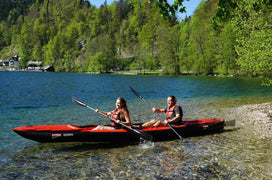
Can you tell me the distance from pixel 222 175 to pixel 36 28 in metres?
172

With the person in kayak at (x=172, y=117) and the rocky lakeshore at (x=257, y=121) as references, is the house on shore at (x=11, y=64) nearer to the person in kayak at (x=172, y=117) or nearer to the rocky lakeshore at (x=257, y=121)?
the rocky lakeshore at (x=257, y=121)

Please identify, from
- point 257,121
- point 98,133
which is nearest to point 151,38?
point 257,121

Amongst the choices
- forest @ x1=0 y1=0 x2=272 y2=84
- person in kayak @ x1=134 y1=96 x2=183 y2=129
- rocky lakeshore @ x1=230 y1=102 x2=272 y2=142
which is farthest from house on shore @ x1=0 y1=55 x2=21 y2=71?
person in kayak @ x1=134 y1=96 x2=183 y2=129

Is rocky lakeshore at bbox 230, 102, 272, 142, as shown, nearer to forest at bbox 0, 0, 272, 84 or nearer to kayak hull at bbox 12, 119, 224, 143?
kayak hull at bbox 12, 119, 224, 143

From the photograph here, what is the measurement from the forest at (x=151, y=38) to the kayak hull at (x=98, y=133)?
12.8 ft

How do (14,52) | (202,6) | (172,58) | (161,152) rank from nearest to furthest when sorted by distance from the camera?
(161,152)
(172,58)
(202,6)
(14,52)

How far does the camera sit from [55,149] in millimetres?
9445

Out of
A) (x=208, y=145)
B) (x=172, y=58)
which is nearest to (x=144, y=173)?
(x=208, y=145)

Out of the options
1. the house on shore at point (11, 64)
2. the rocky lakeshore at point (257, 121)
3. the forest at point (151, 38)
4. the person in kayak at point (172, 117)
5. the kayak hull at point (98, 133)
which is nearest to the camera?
the kayak hull at point (98, 133)

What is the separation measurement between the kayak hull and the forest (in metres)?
3.91

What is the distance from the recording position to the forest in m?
15.6

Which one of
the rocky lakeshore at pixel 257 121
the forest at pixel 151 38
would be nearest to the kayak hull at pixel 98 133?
the rocky lakeshore at pixel 257 121

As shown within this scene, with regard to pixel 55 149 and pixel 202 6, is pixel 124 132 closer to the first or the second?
pixel 55 149

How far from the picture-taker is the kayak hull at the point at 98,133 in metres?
9.02
